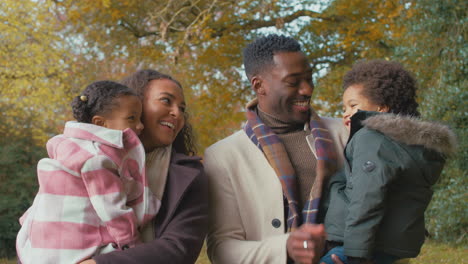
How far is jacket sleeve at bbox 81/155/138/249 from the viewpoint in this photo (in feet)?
8.09

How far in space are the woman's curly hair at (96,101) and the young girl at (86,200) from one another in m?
0.11

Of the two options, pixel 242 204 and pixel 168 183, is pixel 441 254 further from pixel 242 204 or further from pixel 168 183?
pixel 168 183

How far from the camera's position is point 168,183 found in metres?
2.82

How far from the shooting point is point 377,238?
2.63 m

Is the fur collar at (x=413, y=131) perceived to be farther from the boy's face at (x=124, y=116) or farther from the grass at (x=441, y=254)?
the grass at (x=441, y=254)

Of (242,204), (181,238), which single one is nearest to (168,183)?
(181,238)

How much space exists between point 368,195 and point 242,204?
2.39 feet

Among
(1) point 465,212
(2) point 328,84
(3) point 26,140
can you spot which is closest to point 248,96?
(2) point 328,84

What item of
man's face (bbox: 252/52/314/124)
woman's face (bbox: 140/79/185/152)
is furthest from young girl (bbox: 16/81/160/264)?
man's face (bbox: 252/52/314/124)

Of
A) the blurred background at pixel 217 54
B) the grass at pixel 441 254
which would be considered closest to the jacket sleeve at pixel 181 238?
the grass at pixel 441 254

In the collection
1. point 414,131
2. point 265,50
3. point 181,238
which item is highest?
point 265,50

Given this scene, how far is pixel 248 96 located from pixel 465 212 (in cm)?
577

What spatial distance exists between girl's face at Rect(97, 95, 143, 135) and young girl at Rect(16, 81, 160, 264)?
0.26 ft

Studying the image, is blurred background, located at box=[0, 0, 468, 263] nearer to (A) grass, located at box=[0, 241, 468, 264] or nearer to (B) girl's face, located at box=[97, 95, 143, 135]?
(A) grass, located at box=[0, 241, 468, 264]
